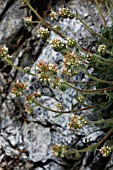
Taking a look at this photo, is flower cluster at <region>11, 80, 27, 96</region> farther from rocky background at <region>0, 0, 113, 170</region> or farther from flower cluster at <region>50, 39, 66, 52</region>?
rocky background at <region>0, 0, 113, 170</region>

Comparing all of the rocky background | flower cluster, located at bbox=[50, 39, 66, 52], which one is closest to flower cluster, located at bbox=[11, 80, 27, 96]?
flower cluster, located at bbox=[50, 39, 66, 52]

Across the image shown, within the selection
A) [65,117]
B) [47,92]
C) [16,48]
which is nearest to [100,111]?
[65,117]

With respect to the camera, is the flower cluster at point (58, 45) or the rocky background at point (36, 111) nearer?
the flower cluster at point (58, 45)

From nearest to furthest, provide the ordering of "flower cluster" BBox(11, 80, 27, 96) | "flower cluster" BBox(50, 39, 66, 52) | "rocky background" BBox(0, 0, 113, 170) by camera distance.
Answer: "flower cluster" BBox(50, 39, 66, 52), "flower cluster" BBox(11, 80, 27, 96), "rocky background" BBox(0, 0, 113, 170)

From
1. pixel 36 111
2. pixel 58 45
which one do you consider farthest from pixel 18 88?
pixel 36 111

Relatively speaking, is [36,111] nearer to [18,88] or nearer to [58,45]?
[18,88]

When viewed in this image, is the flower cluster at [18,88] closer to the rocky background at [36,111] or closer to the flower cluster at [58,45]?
the flower cluster at [58,45]

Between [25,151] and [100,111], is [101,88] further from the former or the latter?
[25,151]

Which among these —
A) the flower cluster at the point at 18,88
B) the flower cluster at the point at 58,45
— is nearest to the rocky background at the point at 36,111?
the flower cluster at the point at 18,88

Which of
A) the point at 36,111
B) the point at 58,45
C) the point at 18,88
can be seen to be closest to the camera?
the point at 58,45
